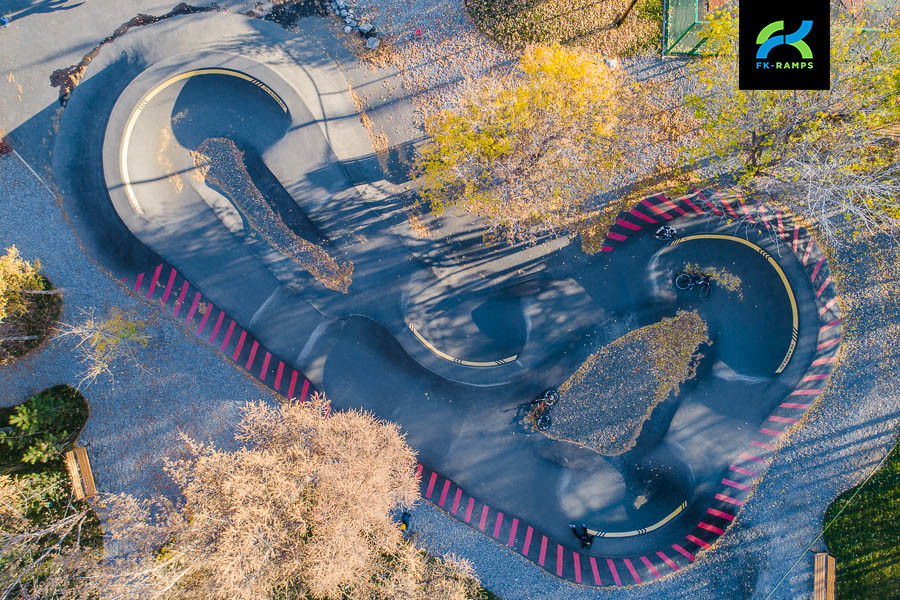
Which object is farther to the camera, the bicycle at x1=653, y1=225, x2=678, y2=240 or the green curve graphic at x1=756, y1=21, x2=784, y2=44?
the bicycle at x1=653, y1=225, x2=678, y2=240

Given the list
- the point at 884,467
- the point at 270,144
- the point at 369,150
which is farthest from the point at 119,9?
the point at 884,467

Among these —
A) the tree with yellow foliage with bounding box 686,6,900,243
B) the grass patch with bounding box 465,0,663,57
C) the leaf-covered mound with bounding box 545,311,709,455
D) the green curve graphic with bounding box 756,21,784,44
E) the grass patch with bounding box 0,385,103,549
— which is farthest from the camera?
the leaf-covered mound with bounding box 545,311,709,455

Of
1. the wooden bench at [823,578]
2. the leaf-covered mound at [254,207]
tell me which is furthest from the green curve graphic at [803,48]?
the wooden bench at [823,578]

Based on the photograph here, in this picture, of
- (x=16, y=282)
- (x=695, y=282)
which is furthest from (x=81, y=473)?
(x=695, y=282)

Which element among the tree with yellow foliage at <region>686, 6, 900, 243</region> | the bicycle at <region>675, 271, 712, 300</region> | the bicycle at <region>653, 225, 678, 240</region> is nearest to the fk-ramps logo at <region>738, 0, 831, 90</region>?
the tree with yellow foliage at <region>686, 6, 900, 243</region>

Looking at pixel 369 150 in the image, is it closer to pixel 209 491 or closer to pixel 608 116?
pixel 608 116

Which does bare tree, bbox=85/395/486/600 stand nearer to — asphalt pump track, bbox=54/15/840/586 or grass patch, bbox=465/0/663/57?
asphalt pump track, bbox=54/15/840/586

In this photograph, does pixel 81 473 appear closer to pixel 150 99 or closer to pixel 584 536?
pixel 150 99
